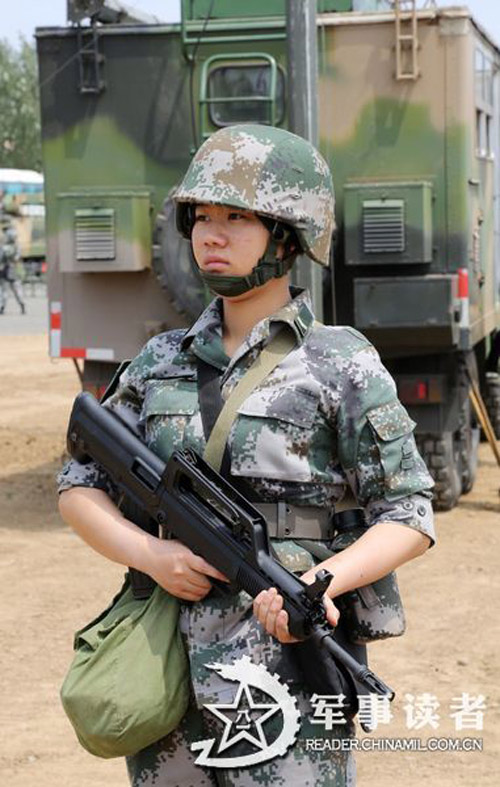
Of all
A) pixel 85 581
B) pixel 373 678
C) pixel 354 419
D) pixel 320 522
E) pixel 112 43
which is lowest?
pixel 85 581

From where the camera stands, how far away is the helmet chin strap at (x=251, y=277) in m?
2.67

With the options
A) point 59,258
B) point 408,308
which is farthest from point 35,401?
point 408,308

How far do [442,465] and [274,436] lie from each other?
6336 millimetres

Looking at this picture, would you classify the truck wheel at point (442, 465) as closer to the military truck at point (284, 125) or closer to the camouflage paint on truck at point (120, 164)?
the military truck at point (284, 125)

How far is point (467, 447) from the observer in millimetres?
9477

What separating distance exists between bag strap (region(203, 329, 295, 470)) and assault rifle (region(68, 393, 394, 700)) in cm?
5

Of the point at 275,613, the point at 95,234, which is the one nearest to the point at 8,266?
Answer: the point at 95,234

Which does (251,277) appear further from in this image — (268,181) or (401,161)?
(401,161)

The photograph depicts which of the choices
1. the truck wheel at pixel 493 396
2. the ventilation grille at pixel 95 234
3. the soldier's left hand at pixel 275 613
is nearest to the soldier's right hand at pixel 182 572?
the soldier's left hand at pixel 275 613

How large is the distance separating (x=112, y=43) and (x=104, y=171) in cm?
67

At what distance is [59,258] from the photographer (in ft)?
28.9

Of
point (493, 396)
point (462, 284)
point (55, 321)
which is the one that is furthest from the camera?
point (493, 396)

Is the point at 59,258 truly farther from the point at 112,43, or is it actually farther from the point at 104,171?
the point at 112,43

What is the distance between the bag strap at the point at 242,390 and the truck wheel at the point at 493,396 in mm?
8699
